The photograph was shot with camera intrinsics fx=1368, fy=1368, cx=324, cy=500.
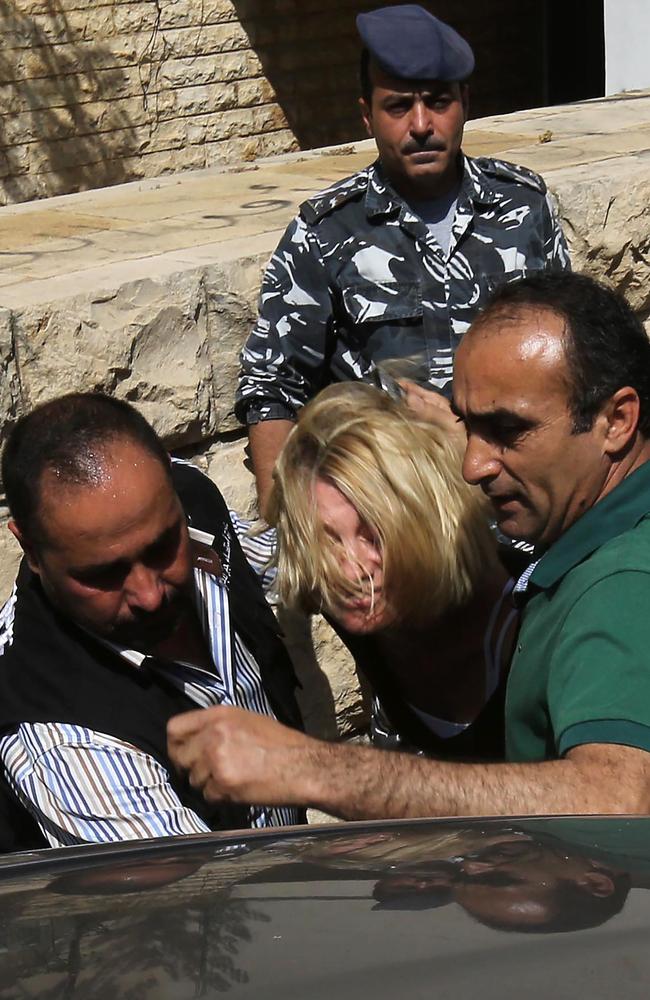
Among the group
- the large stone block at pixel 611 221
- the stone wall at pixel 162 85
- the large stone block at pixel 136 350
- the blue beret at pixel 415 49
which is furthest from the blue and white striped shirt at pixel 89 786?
the stone wall at pixel 162 85

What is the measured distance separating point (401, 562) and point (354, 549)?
0.09 meters

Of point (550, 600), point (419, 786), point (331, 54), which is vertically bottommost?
point (331, 54)

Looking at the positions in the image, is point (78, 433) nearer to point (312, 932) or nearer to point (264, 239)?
point (312, 932)

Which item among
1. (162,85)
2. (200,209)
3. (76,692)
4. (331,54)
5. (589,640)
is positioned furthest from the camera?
(331,54)

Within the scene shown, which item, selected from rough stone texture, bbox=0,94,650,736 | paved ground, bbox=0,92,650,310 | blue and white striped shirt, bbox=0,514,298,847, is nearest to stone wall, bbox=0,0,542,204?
paved ground, bbox=0,92,650,310

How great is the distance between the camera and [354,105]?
10.0 m

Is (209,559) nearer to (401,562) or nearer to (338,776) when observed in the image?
(401,562)

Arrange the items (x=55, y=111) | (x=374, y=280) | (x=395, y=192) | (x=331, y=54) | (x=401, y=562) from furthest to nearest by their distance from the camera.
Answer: (x=331, y=54) < (x=55, y=111) < (x=395, y=192) < (x=374, y=280) < (x=401, y=562)

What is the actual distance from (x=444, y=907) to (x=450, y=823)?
28 cm

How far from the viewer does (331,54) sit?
9789 mm

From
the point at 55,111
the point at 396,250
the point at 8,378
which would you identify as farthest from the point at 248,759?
the point at 55,111

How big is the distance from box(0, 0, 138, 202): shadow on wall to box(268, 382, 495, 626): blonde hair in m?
6.51

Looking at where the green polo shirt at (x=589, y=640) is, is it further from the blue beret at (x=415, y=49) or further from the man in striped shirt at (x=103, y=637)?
the blue beret at (x=415, y=49)

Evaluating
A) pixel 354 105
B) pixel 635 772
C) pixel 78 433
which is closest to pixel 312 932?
pixel 635 772
